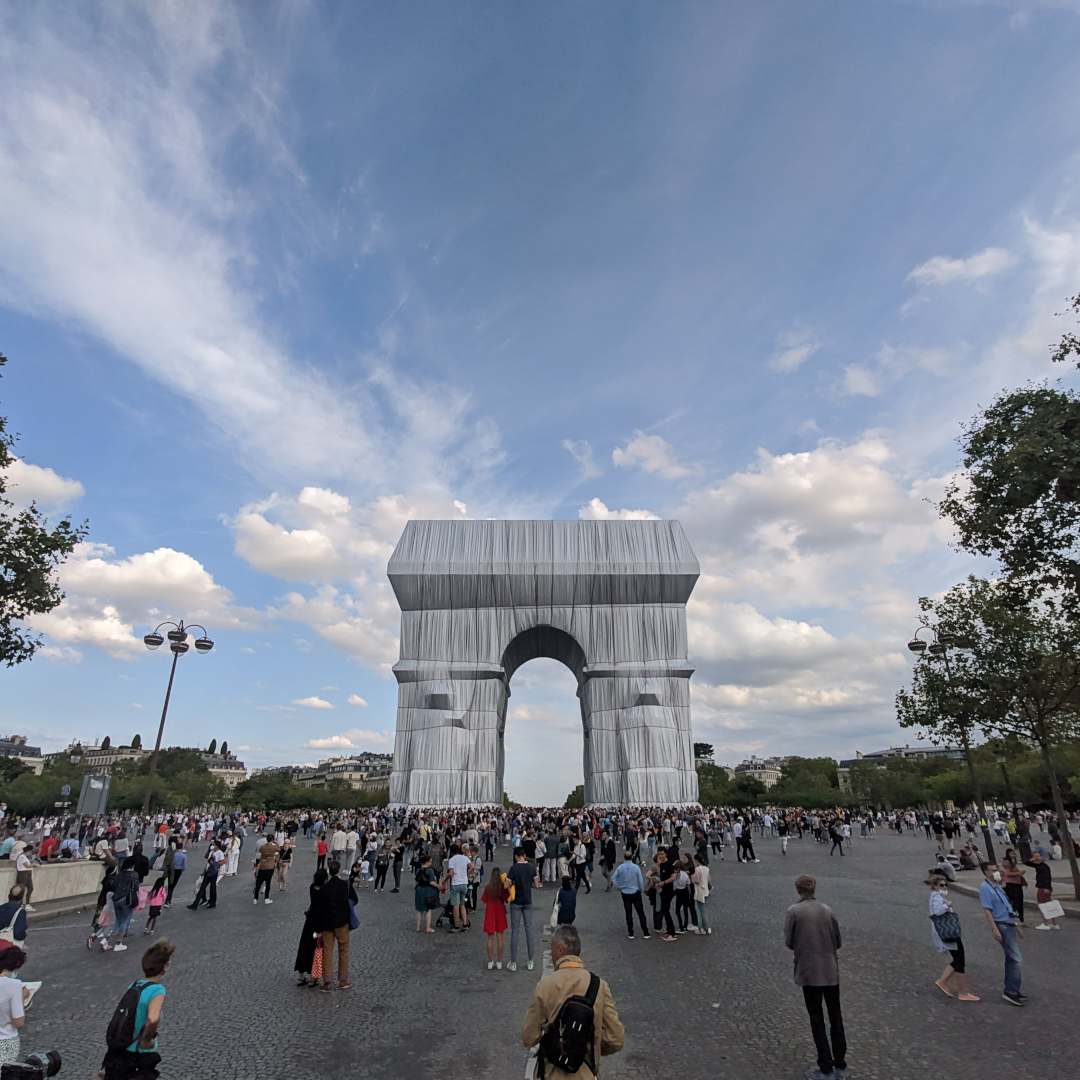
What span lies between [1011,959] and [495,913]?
18.0ft

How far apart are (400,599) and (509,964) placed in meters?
36.4

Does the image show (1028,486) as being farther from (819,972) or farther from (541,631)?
(541,631)

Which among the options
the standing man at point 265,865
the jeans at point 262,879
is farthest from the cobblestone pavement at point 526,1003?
the jeans at point 262,879

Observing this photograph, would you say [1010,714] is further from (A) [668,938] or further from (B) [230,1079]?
(B) [230,1079]

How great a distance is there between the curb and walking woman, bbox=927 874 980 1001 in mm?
5253

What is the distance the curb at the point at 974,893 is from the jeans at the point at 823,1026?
8139 millimetres

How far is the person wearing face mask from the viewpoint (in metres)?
6.99

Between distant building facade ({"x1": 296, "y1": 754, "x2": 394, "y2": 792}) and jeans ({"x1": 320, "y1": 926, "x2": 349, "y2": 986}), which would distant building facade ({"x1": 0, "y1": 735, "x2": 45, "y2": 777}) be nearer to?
distant building facade ({"x1": 296, "y1": 754, "x2": 394, "y2": 792})

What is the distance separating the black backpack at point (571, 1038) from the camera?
3.18 m

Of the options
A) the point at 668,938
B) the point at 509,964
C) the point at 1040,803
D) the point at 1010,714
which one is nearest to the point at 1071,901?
the point at 1010,714

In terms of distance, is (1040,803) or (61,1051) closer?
(61,1051)

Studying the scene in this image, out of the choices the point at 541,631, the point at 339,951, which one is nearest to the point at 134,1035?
the point at 339,951

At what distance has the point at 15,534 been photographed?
1809cm

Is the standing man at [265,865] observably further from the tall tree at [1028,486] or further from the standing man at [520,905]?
the tall tree at [1028,486]
